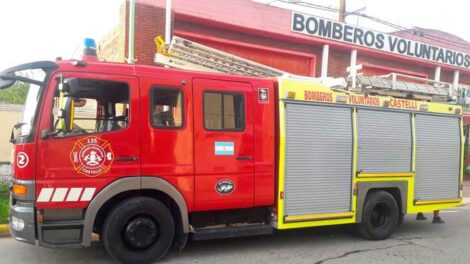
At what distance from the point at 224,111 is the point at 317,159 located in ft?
5.87

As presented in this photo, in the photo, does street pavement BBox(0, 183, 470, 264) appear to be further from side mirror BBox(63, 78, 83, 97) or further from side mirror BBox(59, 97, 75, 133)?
side mirror BBox(63, 78, 83, 97)

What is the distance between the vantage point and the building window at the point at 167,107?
20.0 ft

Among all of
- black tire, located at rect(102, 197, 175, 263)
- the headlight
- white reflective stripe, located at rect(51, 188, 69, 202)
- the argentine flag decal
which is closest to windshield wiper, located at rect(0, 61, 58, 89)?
white reflective stripe, located at rect(51, 188, 69, 202)

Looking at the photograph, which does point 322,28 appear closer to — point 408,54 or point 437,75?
point 408,54

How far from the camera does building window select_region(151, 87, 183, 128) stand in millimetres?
6109

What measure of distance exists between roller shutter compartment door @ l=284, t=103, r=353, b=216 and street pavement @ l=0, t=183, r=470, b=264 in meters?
0.65

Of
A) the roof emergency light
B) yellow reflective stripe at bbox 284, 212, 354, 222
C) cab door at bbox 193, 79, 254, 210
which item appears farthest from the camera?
yellow reflective stripe at bbox 284, 212, 354, 222

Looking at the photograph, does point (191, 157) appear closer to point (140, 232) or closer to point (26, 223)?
point (140, 232)

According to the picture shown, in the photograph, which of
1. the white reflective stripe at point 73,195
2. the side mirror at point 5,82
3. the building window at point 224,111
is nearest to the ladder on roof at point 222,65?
the building window at point 224,111

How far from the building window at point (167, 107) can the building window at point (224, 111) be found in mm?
391

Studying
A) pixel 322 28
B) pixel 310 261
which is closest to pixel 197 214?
pixel 310 261

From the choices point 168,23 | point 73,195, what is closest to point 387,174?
point 73,195

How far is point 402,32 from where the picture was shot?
18.2m

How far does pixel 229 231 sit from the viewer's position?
21.6 ft
